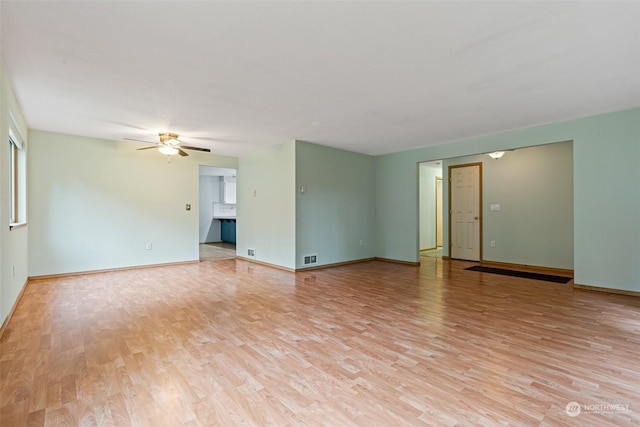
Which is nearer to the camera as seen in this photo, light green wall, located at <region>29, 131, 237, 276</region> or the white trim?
the white trim

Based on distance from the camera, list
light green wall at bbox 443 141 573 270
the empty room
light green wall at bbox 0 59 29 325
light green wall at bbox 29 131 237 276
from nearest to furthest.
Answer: the empty room < light green wall at bbox 0 59 29 325 < light green wall at bbox 29 131 237 276 < light green wall at bbox 443 141 573 270

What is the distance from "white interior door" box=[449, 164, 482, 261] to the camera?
6.65m

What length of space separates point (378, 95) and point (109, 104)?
311 cm

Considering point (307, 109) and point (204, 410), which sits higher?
point (307, 109)

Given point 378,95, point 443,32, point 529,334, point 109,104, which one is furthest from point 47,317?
point 529,334

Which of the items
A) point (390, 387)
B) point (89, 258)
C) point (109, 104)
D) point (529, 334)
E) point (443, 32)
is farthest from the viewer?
point (89, 258)

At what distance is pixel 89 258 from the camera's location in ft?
16.9

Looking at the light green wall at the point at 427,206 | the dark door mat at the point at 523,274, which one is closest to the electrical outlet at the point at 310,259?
the dark door mat at the point at 523,274

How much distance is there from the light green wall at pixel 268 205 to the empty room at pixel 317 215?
0.19 ft

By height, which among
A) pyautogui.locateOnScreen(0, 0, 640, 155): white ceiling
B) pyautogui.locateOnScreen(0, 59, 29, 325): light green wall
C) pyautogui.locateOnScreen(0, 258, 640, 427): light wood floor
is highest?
pyautogui.locateOnScreen(0, 0, 640, 155): white ceiling

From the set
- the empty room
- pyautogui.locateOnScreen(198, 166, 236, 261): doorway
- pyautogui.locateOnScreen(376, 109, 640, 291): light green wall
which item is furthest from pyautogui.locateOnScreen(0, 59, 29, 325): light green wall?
pyautogui.locateOnScreen(198, 166, 236, 261): doorway

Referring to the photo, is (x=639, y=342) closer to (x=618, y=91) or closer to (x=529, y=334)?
(x=529, y=334)

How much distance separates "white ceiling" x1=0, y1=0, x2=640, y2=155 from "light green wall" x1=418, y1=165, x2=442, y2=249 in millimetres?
4251

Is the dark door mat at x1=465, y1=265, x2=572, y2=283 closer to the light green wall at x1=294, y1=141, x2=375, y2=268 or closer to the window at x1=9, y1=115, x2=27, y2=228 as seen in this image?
the light green wall at x1=294, y1=141, x2=375, y2=268
